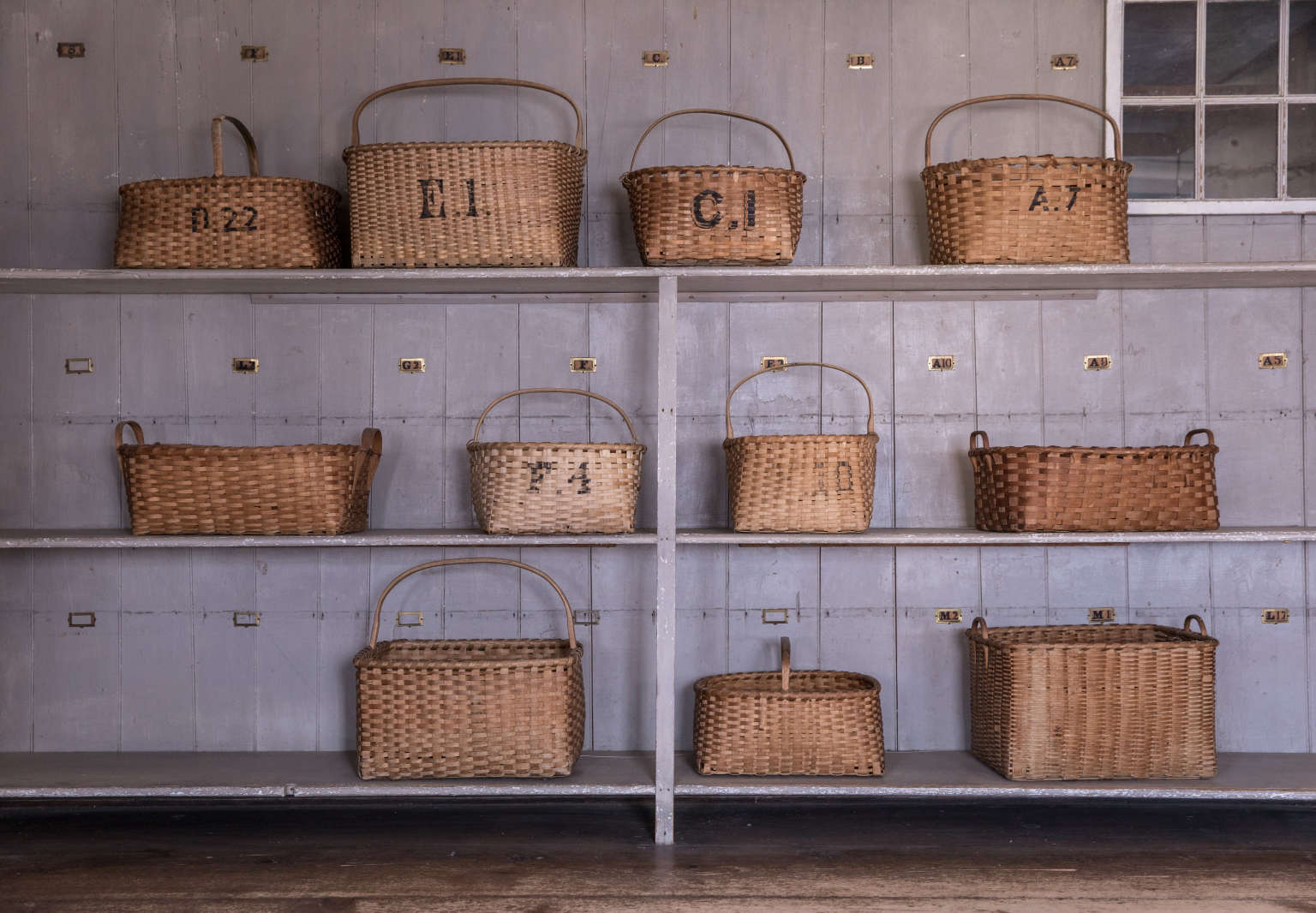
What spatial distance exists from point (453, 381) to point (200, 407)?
877 millimetres

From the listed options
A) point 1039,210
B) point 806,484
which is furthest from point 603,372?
point 1039,210

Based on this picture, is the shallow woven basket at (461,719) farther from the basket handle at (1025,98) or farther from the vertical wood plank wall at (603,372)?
the basket handle at (1025,98)

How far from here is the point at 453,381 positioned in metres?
3.72

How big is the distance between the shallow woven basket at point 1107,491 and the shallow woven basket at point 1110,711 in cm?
37

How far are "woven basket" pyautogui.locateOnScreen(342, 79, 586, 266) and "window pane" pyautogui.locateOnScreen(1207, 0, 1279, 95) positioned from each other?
7.43 feet

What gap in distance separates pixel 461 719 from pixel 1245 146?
323cm

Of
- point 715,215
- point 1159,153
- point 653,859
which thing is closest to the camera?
point 653,859

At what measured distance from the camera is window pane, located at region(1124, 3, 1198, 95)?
3.67 m

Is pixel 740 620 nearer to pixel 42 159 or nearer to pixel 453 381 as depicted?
pixel 453 381

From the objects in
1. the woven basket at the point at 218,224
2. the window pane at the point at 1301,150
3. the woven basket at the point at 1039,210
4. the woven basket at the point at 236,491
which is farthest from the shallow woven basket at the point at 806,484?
the window pane at the point at 1301,150

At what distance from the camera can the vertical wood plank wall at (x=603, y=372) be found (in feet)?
12.1

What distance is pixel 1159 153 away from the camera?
145 inches

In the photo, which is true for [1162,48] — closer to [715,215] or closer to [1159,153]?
[1159,153]

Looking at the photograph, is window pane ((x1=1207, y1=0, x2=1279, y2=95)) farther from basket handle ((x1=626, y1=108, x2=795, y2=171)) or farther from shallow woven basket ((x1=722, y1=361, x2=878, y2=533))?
shallow woven basket ((x1=722, y1=361, x2=878, y2=533))
